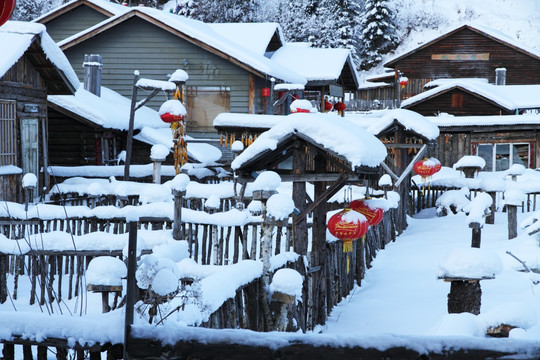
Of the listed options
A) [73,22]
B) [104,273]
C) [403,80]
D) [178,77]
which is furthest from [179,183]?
[403,80]

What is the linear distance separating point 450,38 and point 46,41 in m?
30.8

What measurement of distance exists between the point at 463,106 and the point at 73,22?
17.7 metres

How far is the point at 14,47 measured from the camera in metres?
14.9

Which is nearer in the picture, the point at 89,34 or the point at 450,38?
the point at 89,34

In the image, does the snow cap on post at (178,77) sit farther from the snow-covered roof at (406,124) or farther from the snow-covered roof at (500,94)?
the snow-covered roof at (500,94)

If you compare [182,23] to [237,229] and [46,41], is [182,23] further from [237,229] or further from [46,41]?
[237,229]

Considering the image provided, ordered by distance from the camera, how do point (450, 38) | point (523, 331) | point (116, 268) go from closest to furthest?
point (523, 331)
point (116, 268)
point (450, 38)

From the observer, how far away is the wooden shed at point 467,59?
1581 inches

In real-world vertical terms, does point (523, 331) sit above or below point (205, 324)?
above

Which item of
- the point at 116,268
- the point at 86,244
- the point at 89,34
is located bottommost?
the point at 86,244

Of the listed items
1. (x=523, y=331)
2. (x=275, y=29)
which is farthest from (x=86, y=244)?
(x=275, y=29)

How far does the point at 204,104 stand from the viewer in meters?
25.0

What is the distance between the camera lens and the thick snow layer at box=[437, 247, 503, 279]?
5.17m

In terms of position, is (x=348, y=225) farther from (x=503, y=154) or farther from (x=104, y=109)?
(x=503, y=154)
